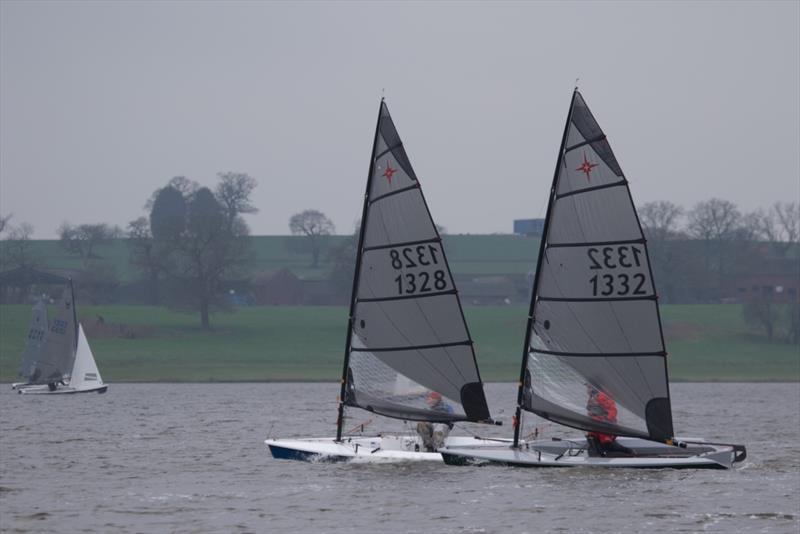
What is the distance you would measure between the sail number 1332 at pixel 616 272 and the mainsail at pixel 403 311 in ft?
14.2

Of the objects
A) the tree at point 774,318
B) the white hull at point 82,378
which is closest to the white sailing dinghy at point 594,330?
the white hull at point 82,378

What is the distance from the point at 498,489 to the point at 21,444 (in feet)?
74.7

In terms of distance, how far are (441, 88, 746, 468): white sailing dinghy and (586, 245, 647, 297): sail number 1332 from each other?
3cm

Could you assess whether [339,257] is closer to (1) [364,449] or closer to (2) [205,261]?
(2) [205,261]

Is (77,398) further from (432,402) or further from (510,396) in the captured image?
(432,402)

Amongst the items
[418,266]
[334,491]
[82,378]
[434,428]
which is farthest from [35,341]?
[334,491]

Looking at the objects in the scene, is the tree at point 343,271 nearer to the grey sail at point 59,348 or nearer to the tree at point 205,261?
the tree at point 205,261

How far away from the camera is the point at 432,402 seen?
146ft

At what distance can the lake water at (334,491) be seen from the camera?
34562 mm

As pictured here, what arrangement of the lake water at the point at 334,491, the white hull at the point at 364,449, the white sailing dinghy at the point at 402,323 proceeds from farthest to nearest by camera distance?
the white hull at the point at 364,449 < the white sailing dinghy at the point at 402,323 < the lake water at the point at 334,491

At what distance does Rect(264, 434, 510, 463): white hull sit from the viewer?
44.1 m

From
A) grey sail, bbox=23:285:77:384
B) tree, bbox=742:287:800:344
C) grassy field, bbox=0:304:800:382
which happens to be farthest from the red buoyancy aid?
tree, bbox=742:287:800:344

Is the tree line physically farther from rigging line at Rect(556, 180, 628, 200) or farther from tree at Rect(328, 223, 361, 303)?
rigging line at Rect(556, 180, 628, 200)

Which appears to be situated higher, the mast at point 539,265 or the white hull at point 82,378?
the mast at point 539,265
